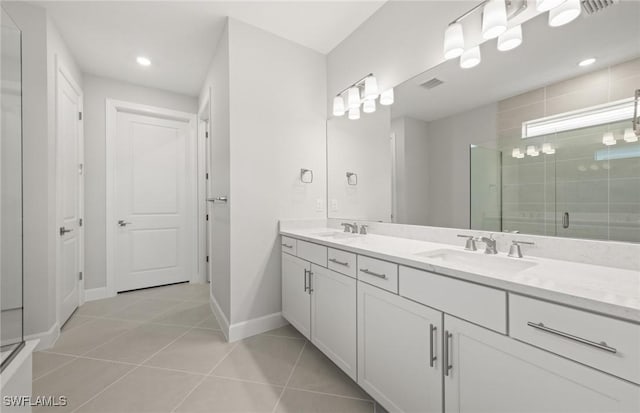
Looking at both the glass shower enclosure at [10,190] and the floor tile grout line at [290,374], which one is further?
the floor tile grout line at [290,374]

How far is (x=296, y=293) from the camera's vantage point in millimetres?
2053

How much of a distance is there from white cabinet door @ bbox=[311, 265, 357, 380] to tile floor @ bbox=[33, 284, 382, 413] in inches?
7.1

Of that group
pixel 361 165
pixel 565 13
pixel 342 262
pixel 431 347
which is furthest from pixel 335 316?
pixel 565 13

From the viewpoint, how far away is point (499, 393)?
85 cm

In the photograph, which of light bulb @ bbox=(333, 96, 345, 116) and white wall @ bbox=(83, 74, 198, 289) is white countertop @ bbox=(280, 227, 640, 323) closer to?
light bulb @ bbox=(333, 96, 345, 116)

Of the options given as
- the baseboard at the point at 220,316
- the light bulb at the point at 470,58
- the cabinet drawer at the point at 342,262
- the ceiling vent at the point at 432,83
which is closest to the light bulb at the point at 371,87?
the ceiling vent at the point at 432,83

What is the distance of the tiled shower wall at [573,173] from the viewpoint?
3.29 ft

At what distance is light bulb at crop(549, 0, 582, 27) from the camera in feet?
3.64

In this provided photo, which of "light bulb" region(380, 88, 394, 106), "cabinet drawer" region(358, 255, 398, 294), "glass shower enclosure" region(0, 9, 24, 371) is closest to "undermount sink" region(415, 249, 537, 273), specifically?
"cabinet drawer" region(358, 255, 398, 294)

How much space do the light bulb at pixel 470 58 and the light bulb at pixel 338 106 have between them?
1.06m

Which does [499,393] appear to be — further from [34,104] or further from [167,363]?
[34,104]

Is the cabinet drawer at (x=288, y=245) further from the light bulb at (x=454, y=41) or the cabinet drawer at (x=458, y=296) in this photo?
the light bulb at (x=454, y=41)

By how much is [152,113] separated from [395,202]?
3.21 meters

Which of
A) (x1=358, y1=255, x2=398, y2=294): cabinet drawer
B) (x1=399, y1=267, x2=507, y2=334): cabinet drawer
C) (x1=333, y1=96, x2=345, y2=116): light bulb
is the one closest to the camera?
(x1=399, y1=267, x2=507, y2=334): cabinet drawer
